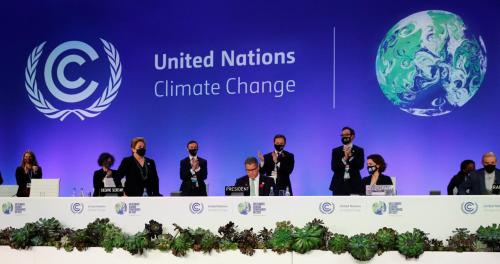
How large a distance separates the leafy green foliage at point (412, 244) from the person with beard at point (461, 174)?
3.26 meters

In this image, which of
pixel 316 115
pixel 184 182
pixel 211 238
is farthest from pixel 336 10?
pixel 211 238

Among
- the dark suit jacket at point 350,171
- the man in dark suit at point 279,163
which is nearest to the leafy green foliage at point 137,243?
the man in dark suit at point 279,163

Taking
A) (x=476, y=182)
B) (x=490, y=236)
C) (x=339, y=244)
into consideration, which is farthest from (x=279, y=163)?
(x=490, y=236)

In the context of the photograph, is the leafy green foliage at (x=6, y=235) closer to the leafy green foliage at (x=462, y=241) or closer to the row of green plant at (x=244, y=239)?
the row of green plant at (x=244, y=239)

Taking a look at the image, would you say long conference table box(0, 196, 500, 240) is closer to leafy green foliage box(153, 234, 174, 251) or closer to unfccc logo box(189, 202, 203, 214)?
unfccc logo box(189, 202, 203, 214)

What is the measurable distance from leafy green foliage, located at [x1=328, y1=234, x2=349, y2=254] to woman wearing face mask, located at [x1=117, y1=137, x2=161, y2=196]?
8.87 feet

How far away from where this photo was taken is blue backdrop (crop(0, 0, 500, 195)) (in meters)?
8.12

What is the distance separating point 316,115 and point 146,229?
390 centimetres

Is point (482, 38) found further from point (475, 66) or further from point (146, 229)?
point (146, 229)

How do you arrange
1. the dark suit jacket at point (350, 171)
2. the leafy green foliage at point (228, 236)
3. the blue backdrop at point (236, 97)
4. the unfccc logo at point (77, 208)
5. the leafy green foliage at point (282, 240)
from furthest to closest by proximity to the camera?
the blue backdrop at point (236, 97) → the dark suit jacket at point (350, 171) → the unfccc logo at point (77, 208) → the leafy green foliage at point (228, 236) → the leafy green foliage at point (282, 240)

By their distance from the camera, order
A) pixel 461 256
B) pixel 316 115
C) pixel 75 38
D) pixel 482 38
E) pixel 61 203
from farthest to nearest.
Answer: pixel 75 38 → pixel 316 115 → pixel 482 38 → pixel 61 203 → pixel 461 256

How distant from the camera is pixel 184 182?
8.02m

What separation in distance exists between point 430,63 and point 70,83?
4910 mm

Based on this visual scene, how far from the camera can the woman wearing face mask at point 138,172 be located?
6887 mm
